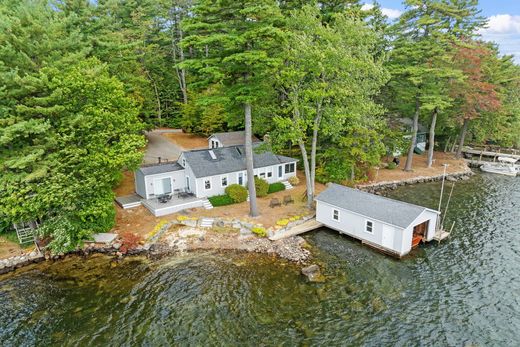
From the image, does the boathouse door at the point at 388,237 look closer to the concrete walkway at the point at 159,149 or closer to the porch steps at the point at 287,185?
the porch steps at the point at 287,185

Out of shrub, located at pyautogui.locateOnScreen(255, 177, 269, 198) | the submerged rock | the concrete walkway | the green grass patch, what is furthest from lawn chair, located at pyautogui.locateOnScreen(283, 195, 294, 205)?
the green grass patch

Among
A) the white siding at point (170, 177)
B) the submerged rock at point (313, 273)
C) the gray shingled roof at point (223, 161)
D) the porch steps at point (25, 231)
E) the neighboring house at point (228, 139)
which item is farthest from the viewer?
the neighboring house at point (228, 139)

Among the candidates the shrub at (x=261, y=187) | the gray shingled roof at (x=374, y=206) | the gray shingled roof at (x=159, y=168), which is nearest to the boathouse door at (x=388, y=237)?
the gray shingled roof at (x=374, y=206)

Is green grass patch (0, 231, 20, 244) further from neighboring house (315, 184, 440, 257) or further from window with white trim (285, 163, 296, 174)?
window with white trim (285, 163, 296, 174)

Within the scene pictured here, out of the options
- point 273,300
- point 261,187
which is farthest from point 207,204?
point 273,300

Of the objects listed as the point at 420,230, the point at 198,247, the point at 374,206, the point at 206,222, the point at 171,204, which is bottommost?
the point at 198,247

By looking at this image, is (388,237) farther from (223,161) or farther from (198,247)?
(223,161)
